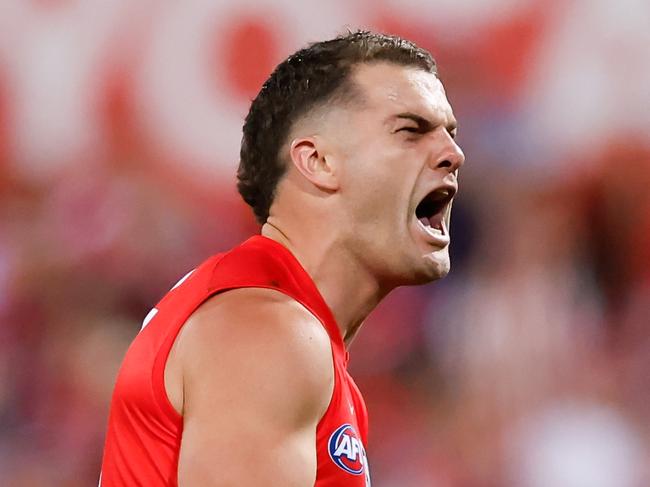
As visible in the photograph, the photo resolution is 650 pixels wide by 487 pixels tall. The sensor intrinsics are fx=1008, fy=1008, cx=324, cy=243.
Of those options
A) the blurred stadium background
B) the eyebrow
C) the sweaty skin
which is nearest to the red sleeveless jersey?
the sweaty skin

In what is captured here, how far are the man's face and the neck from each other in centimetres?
2

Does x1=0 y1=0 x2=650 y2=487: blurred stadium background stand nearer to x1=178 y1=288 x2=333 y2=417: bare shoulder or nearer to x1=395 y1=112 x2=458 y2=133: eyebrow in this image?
x1=395 y1=112 x2=458 y2=133: eyebrow

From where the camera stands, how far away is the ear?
130cm

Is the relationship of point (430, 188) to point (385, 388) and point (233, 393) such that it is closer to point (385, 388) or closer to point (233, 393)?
point (233, 393)

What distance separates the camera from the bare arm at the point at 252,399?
0.99 m

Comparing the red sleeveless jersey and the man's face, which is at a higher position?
the man's face

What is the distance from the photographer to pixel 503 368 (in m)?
2.45

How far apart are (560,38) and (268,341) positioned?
1835 millimetres

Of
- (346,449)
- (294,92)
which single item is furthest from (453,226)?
(346,449)

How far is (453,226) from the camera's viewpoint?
2529mm

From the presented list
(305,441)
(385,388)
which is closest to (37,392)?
(385,388)

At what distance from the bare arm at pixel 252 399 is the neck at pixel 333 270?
238mm

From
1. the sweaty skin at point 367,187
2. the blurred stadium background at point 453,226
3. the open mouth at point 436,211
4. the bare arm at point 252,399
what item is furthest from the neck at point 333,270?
the blurred stadium background at point 453,226

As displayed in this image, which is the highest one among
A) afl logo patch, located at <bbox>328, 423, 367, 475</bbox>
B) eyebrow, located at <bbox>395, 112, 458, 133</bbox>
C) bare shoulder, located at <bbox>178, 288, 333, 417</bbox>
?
eyebrow, located at <bbox>395, 112, 458, 133</bbox>
